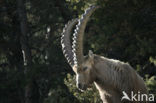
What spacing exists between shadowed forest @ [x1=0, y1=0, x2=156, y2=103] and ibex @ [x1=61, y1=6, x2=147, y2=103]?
67.1 inches

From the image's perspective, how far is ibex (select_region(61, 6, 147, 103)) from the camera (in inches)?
265

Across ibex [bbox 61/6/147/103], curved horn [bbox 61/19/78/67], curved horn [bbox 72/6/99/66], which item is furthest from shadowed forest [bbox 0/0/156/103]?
curved horn [bbox 72/6/99/66]

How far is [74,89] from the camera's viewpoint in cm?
912

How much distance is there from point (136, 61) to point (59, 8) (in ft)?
13.1

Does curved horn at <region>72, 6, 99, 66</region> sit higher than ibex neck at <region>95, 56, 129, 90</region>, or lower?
higher

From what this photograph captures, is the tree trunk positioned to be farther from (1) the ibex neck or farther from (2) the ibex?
(1) the ibex neck

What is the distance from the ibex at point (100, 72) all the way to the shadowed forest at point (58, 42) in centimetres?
170

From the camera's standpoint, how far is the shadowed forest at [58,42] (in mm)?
9872

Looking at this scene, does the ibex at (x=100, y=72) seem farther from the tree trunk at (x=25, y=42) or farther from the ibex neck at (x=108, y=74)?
the tree trunk at (x=25, y=42)

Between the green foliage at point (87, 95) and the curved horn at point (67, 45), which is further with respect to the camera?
the green foliage at point (87, 95)

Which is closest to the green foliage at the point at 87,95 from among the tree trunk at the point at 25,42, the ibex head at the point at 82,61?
the ibex head at the point at 82,61

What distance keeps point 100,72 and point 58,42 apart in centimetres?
603

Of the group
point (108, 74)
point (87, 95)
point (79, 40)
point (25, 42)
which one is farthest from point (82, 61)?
point (25, 42)

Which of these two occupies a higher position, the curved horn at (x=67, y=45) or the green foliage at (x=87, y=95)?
the curved horn at (x=67, y=45)
